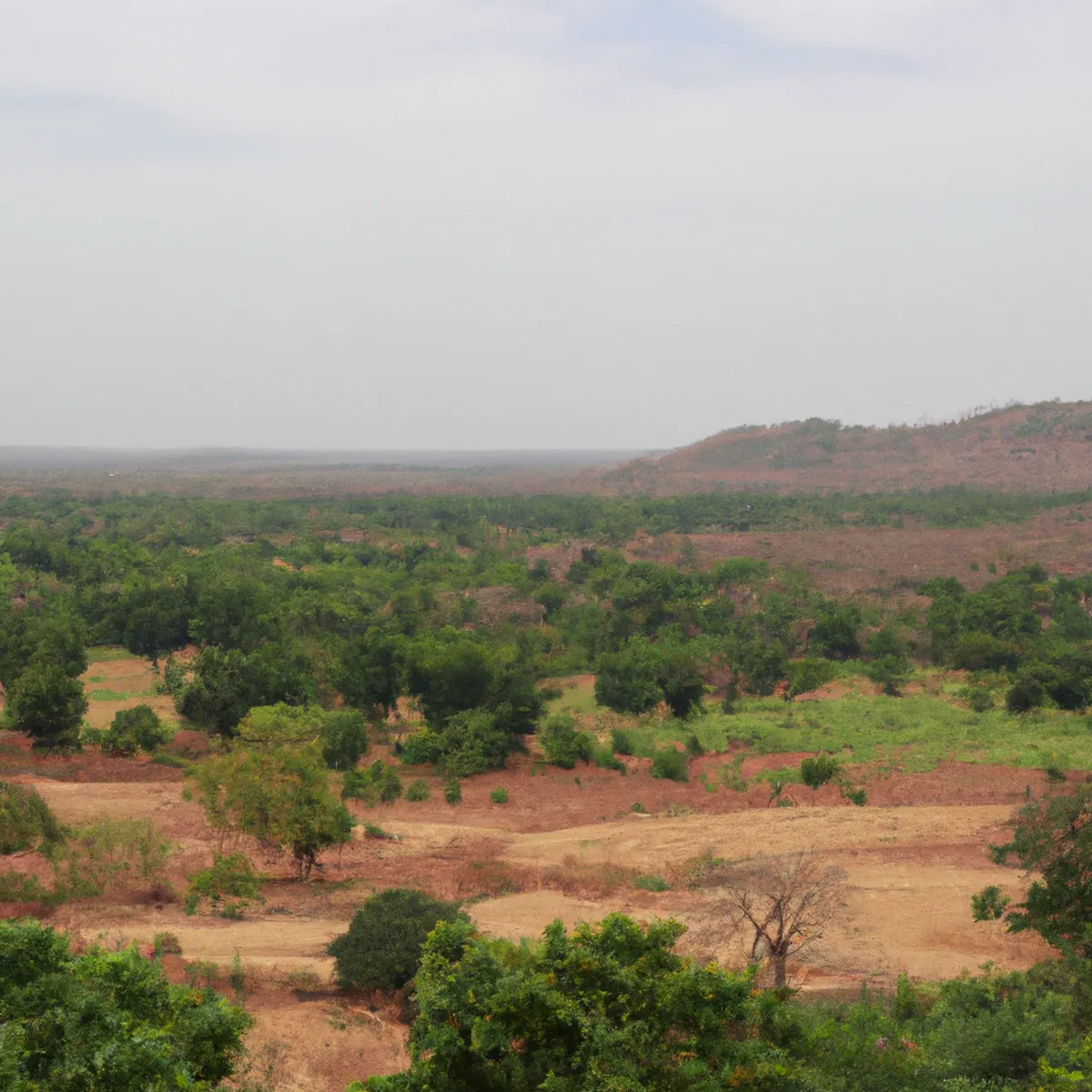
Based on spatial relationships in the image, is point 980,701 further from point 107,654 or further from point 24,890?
point 107,654

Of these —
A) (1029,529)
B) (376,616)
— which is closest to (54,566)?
(376,616)

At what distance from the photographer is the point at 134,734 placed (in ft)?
84.4

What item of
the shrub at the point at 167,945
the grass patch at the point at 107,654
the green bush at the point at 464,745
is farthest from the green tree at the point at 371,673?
the shrub at the point at 167,945

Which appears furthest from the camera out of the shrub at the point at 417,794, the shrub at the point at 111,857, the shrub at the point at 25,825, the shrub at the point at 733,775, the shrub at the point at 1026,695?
the shrub at the point at 1026,695

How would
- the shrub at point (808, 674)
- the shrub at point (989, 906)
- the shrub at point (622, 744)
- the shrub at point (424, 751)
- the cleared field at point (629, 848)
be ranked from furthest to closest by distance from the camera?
the shrub at point (808, 674)
the shrub at point (622, 744)
the shrub at point (424, 751)
the shrub at point (989, 906)
the cleared field at point (629, 848)

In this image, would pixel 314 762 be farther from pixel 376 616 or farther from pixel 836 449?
pixel 836 449

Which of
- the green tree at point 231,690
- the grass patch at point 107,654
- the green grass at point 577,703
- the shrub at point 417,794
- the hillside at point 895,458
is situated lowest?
the shrub at point 417,794

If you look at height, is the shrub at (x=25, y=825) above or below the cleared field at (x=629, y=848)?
above

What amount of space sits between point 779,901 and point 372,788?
1204cm

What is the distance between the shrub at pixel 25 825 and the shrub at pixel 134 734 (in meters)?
7.85

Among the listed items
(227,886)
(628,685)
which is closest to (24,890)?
(227,886)

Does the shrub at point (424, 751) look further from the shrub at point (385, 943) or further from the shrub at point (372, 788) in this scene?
the shrub at point (385, 943)

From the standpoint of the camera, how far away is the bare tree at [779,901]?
44.4 ft

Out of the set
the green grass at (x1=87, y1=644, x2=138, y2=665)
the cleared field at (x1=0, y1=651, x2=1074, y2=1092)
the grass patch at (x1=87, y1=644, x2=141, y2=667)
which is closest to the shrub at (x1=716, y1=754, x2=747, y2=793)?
the cleared field at (x1=0, y1=651, x2=1074, y2=1092)
